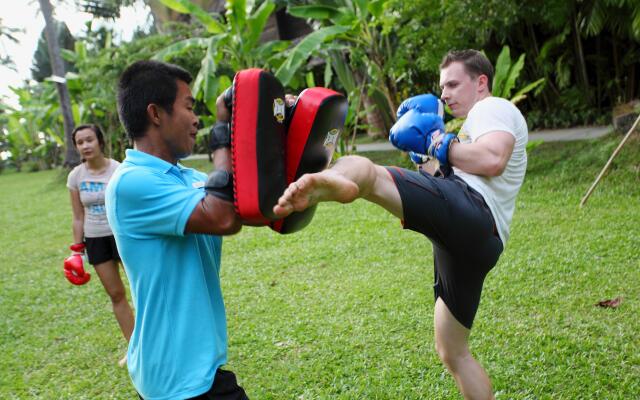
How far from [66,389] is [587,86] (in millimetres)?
9835

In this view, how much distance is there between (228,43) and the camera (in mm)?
9555

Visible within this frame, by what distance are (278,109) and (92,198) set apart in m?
2.53

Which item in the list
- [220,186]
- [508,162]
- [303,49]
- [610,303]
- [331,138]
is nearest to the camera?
[220,186]

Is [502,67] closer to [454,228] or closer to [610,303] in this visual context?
[610,303]

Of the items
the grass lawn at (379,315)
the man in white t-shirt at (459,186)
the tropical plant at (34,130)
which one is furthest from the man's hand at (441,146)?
the tropical plant at (34,130)

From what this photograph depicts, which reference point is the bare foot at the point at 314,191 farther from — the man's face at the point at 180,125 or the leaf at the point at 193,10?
the leaf at the point at 193,10

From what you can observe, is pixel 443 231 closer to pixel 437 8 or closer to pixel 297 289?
pixel 297 289

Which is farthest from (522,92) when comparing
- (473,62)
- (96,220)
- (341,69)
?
(96,220)

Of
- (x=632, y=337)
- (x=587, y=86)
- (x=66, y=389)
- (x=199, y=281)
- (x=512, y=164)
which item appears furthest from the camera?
(x=587, y=86)

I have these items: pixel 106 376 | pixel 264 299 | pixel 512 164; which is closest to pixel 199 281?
pixel 512 164

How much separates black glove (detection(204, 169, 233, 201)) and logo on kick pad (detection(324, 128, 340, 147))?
35 centimetres

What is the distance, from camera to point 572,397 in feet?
8.90

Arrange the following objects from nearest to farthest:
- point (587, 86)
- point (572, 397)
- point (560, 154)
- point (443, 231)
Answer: point (443, 231), point (572, 397), point (560, 154), point (587, 86)

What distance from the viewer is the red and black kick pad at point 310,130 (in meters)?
1.65
